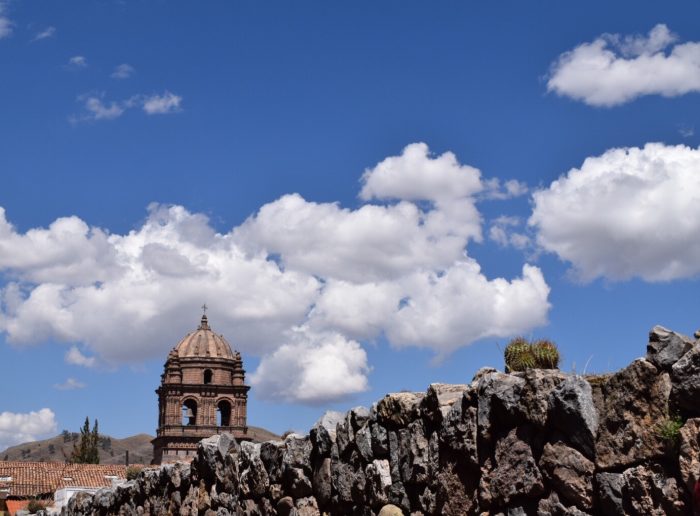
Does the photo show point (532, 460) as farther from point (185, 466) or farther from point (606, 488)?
point (185, 466)

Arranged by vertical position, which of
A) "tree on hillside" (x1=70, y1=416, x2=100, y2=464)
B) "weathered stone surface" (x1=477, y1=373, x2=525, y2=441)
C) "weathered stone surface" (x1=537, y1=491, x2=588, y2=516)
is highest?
"tree on hillside" (x1=70, y1=416, x2=100, y2=464)

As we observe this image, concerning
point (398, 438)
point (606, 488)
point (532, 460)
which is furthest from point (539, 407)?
point (398, 438)

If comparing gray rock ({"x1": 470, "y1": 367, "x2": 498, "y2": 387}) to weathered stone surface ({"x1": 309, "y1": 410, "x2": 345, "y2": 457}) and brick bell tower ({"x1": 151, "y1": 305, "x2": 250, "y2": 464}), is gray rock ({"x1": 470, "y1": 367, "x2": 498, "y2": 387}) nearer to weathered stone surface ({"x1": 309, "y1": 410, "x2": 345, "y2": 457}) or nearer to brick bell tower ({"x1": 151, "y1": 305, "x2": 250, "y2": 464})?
weathered stone surface ({"x1": 309, "y1": 410, "x2": 345, "y2": 457})

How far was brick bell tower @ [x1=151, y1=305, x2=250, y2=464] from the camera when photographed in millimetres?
61562

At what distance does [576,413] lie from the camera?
4949 millimetres

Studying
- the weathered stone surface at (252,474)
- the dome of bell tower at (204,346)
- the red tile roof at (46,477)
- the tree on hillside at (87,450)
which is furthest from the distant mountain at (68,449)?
the weathered stone surface at (252,474)

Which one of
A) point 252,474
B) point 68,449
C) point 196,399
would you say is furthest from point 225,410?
point 68,449

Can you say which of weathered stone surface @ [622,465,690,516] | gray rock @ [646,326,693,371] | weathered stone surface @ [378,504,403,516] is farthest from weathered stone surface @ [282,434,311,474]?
gray rock @ [646,326,693,371]

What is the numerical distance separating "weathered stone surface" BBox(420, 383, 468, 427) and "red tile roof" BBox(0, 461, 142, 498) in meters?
39.2

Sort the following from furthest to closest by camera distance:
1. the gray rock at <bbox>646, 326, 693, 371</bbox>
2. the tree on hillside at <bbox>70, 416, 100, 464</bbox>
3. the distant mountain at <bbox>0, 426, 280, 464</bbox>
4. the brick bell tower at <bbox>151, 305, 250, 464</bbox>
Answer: the distant mountain at <bbox>0, 426, 280, 464</bbox>, the tree on hillside at <bbox>70, 416, 100, 464</bbox>, the brick bell tower at <bbox>151, 305, 250, 464</bbox>, the gray rock at <bbox>646, 326, 693, 371</bbox>

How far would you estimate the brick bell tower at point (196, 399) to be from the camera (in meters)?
61.6

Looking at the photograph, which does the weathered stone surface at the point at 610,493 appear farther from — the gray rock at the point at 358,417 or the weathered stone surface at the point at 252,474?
the weathered stone surface at the point at 252,474

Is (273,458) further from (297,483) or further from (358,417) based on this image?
(358,417)

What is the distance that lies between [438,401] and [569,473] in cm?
136
